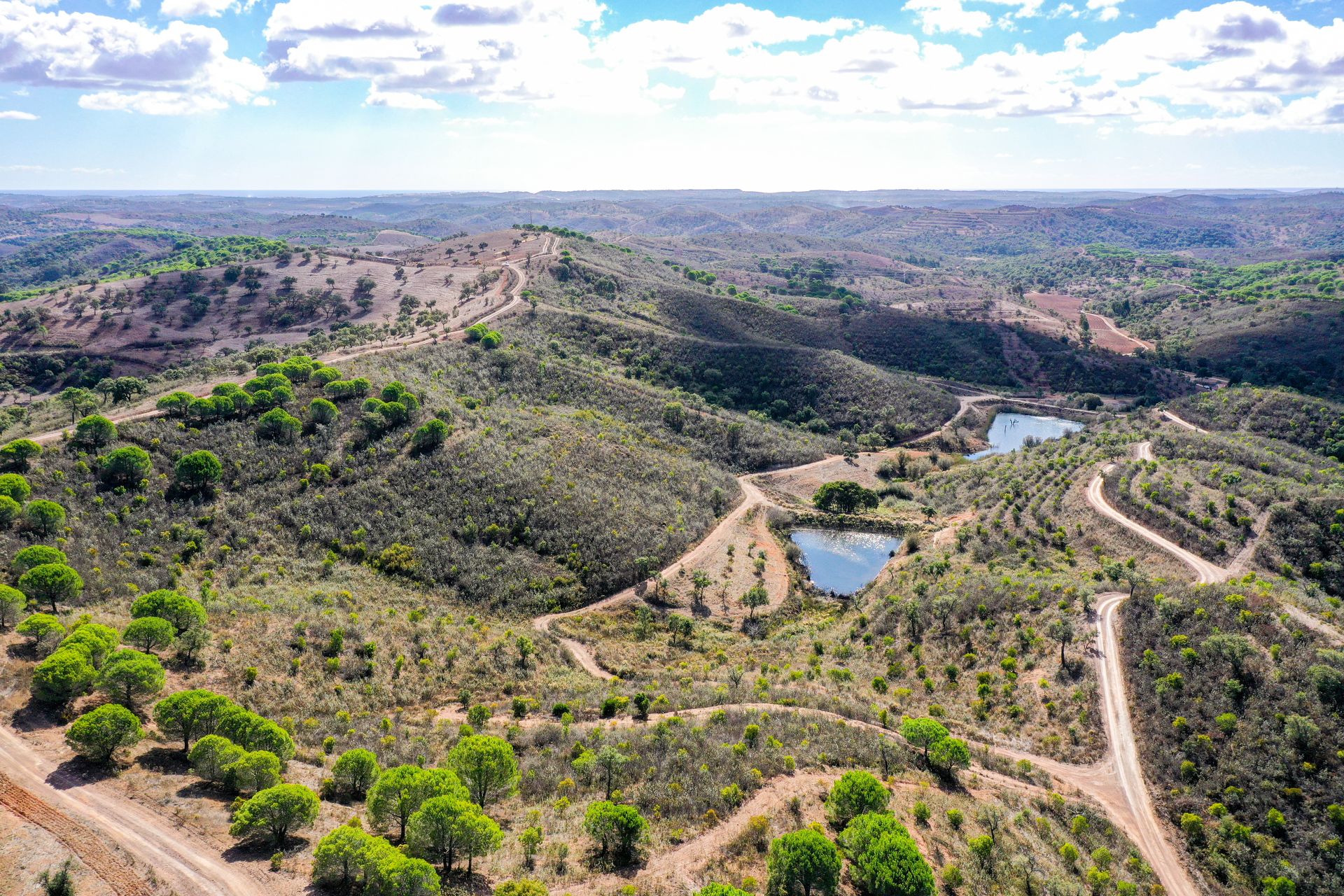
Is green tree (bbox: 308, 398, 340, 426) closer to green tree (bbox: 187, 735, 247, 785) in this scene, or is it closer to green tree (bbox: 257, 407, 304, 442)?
green tree (bbox: 257, 407, 304, 442)

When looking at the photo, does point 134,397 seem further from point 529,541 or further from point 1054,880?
point 1054,880

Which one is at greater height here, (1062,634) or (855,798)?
(855,798)

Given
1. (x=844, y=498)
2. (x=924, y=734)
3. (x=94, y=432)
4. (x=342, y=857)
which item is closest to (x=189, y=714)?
(x=342, y=857)

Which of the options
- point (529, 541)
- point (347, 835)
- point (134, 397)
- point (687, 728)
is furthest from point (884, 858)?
point (134, 397)

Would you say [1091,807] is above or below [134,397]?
below

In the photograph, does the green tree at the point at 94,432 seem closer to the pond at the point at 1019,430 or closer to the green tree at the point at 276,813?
the green tree at the point at 276,813

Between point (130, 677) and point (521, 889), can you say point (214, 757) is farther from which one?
point (521, 889)
